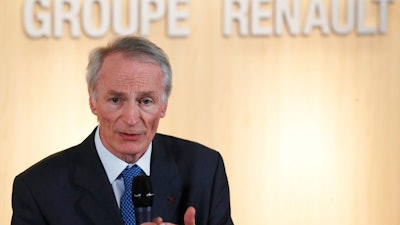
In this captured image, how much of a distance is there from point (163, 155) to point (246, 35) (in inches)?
82.4

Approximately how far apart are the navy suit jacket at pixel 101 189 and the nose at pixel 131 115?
0.69 ft

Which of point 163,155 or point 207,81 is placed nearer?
point 163,155

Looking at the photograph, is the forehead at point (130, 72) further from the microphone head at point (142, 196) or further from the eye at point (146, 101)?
the microphone head at point (142, 196)

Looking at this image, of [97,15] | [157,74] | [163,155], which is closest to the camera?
[157,74]

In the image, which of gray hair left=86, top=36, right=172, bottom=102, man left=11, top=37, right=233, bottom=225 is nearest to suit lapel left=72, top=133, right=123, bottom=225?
man left=11, top=37, right=233, bottom=225

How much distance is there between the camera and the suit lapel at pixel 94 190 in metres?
2.52

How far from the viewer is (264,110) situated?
475 cm

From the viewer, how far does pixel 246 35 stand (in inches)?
185

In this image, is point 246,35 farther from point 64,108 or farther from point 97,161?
point 97,161

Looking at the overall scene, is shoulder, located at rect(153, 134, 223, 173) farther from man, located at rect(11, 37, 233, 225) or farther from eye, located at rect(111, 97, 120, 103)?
eye, located at rect(111, 97, 120, 103)

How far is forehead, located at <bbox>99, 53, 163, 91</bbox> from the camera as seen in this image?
98.4 inches

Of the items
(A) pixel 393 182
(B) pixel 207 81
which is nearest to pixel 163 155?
(B) pixel 207 81

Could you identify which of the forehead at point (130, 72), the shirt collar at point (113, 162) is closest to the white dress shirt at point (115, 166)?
the shirt collar at point (113, 162)

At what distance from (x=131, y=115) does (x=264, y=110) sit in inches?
92.1
